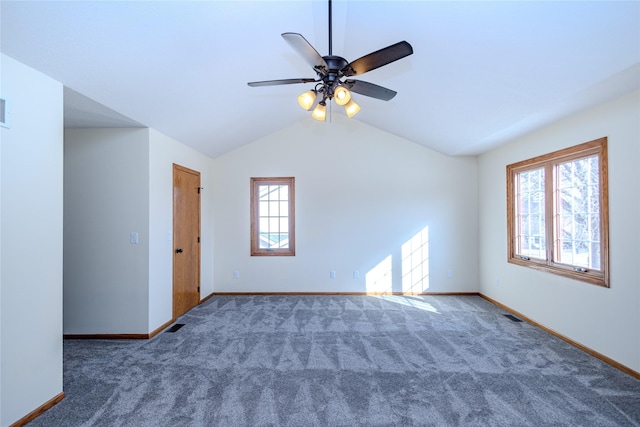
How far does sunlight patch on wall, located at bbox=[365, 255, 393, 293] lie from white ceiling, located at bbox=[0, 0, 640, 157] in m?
2.58

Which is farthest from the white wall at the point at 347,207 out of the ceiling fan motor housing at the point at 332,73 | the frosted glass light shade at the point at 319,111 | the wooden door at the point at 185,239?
the ceiling fan motor housing at the point at 332,73

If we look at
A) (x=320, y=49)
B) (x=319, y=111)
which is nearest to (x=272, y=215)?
(x=320, y=49)

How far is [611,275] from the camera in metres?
2.76

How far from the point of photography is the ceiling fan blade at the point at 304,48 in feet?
5.57

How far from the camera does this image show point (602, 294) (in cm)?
284

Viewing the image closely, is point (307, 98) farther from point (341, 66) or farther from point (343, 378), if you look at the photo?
point (343, 378)

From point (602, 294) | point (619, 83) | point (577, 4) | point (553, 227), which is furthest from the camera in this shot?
point (553, 227)

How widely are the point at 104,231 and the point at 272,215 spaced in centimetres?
252

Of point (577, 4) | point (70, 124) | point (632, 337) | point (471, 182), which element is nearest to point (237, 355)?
point (70, 124)

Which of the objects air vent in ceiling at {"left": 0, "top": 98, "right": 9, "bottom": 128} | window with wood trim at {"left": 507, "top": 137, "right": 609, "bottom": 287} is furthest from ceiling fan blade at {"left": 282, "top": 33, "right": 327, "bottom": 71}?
window with wood trim at {"left": 507, "top": 137, "right": 609, "bottom": 287}

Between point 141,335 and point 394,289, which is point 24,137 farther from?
point 394,289

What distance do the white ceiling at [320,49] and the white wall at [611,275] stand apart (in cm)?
23

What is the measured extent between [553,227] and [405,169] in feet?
7.64

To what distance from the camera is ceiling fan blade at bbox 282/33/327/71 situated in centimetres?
170
